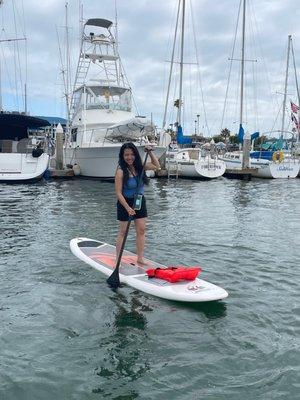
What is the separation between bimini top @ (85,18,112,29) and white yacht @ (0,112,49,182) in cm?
987

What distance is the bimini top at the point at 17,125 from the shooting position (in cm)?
2336

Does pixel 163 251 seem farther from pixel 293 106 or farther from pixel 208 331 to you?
pixel 293 106

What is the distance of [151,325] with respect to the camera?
5426 mm

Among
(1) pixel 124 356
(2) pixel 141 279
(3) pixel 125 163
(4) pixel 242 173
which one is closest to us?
(1) pixel 124 356

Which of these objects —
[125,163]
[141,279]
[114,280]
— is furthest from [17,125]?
[141,279]

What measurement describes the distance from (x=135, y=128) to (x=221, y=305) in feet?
61.8

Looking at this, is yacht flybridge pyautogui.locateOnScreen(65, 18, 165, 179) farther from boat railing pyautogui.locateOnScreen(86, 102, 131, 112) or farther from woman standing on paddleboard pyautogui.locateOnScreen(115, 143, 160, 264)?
woman standing on paddleboard pyautogui.locateOnScreen(115, 143, 160, 264)

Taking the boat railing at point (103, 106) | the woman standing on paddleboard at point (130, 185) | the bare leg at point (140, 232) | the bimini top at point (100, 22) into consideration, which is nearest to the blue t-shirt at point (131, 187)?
the woman standing on paddleboard at point (130, 185)

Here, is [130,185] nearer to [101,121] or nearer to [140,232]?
[140,232]

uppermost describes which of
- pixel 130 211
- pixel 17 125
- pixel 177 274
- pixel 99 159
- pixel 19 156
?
pixel 17 125

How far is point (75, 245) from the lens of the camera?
28.3ft

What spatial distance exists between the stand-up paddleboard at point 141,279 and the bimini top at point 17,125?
16.2 m

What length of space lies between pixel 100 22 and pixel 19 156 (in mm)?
12737

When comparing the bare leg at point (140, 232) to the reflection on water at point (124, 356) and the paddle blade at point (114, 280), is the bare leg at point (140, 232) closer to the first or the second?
the paddle blade at point (114, 280)
